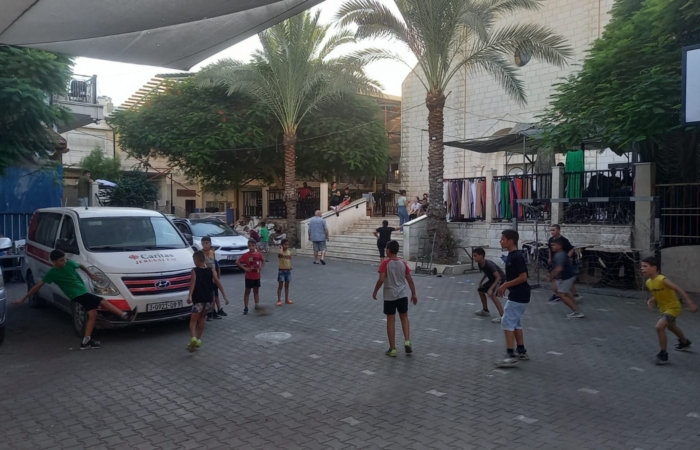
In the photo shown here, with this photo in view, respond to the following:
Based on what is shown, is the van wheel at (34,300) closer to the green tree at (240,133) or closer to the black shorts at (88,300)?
the black shorts at (88,300)

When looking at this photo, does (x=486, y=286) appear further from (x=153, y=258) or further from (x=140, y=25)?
(x=140, y=25)

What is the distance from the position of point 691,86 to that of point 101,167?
3446 centimetres

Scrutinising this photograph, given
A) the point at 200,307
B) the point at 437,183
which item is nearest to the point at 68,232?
the point at 200,307

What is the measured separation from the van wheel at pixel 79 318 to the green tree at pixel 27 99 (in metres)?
5.52

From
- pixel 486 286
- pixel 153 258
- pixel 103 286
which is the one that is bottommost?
pixel 486 286

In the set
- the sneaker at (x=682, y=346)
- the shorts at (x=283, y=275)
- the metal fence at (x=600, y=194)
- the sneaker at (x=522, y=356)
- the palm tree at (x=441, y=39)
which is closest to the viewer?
the sneaker at (x=522, y=356)

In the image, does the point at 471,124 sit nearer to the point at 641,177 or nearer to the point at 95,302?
the point at 641,177

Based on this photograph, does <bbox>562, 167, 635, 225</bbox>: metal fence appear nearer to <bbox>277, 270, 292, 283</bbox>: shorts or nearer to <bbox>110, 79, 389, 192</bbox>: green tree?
<bbox>277, 270, 292, 283</bbox>: shorts

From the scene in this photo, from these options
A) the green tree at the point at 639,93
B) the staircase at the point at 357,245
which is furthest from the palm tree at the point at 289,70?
the green tree at the point at 639,93

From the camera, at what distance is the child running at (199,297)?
305 inches

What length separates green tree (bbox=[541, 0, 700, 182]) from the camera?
1170cm

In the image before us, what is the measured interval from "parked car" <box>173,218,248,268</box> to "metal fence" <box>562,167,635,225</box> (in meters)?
9.48

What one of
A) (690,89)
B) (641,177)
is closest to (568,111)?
(641,177)

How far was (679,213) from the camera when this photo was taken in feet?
42.7
